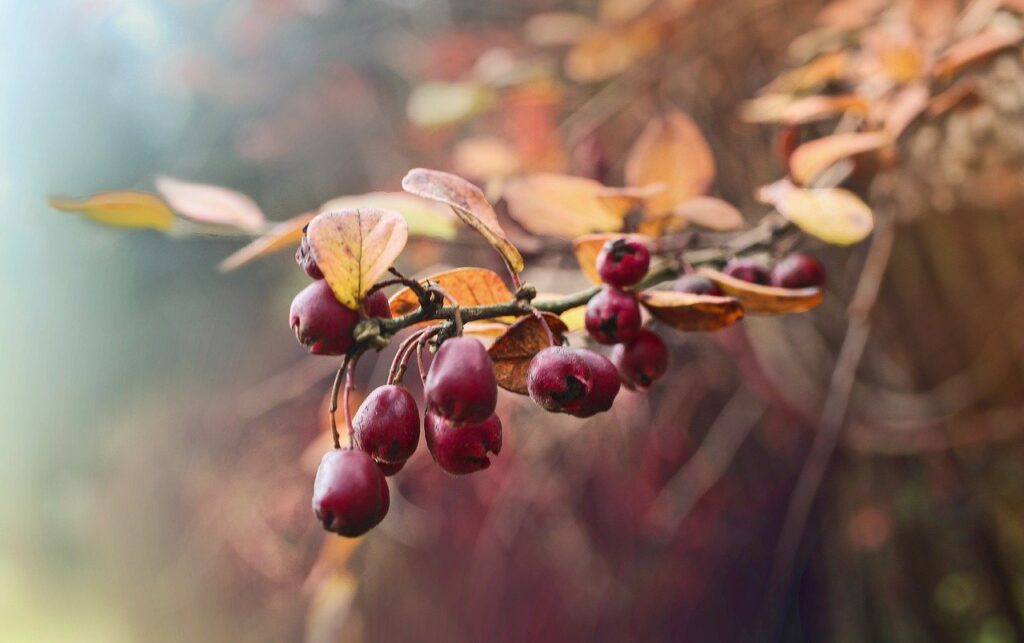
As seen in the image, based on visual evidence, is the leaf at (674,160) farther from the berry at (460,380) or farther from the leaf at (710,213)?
the berry at (460,380)

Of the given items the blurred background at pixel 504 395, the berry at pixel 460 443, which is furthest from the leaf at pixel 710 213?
the berry at pixel 460 443

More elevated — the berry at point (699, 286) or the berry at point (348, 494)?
the berry at point (348, 494)

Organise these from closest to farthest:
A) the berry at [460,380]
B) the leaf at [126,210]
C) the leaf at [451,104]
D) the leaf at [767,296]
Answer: the berry at [460,380]
the leaf at [767,296]
the leaf at [126,210]
the leaf at [451,104]

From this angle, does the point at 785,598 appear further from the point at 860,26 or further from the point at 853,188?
the point at 860,26

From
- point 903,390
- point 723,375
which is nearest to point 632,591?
point 723,375

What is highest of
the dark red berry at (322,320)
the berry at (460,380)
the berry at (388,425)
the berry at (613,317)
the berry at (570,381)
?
the dark red berry at (322,320)

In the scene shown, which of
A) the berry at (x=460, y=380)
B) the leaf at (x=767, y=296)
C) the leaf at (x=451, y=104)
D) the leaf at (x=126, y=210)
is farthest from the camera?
the leaf at (x=451, y=104)

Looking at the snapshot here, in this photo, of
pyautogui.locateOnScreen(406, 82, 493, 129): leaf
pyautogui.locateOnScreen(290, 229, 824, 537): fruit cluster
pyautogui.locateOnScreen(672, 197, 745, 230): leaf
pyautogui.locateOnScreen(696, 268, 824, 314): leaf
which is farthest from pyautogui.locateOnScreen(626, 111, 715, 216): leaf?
pyautogui.locateOnScreen(406, 82, 493, 129): leaf
